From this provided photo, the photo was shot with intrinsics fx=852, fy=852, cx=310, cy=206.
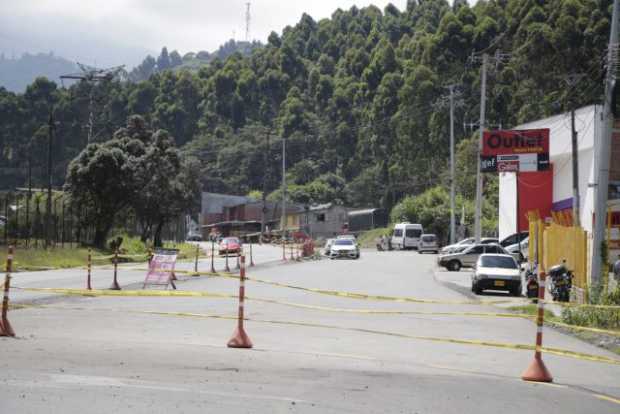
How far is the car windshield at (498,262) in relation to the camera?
29.1 metres

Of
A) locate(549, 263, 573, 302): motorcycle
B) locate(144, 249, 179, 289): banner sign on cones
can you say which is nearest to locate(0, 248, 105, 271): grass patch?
locate(144, 249, 179, 289): banner sign on cones

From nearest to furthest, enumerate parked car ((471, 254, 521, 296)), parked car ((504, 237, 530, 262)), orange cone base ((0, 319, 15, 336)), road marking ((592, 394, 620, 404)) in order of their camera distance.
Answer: road marking ((592, 394, 620, 404))
orange cone base ((0, 319, 15, 336))
parked car ((471, 254, 521, 296))
parked car ((504, 237, 530, 262))

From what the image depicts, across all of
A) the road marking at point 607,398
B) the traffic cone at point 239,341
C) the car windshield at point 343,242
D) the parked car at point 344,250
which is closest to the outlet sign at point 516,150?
the parked car at point 344,250

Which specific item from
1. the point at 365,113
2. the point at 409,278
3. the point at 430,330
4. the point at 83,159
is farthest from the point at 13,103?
the point at 430,330

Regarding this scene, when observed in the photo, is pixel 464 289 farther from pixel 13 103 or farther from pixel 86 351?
pixel 13 103

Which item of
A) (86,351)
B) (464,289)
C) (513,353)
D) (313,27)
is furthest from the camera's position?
(313,27)

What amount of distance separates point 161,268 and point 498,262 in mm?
11875

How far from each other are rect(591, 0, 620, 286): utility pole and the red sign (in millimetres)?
27694

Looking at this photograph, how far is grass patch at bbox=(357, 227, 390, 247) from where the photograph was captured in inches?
3859

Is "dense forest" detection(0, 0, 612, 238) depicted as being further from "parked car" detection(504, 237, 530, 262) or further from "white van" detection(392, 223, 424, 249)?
"parked car" detection(504, 237, 530, 262)

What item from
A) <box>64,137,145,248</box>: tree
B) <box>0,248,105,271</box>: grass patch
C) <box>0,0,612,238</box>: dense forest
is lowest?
<box>0,248,105,271</box>: grass patch

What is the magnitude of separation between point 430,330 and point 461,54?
8723cm

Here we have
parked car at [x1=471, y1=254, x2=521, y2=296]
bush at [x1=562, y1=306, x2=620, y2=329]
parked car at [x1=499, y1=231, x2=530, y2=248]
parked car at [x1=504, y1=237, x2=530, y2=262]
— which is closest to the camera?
bush at [x1=562, y1=306, x2=620, y2=329]

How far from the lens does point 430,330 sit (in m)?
17.1
